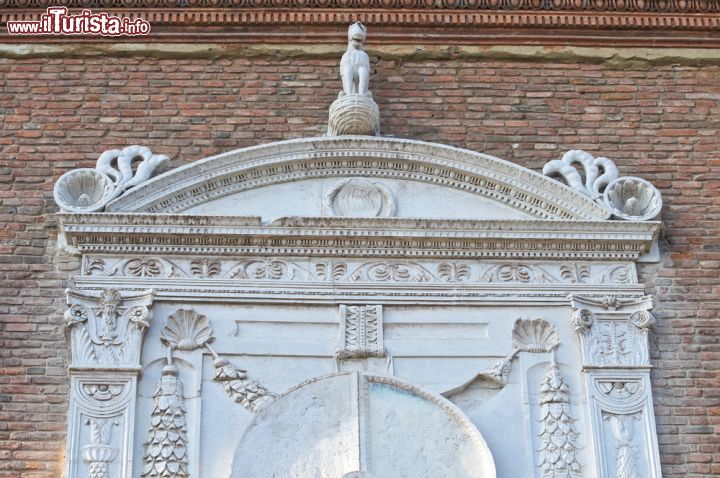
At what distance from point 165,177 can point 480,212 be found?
1.90 m

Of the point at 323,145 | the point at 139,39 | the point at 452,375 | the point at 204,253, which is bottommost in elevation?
the point at 452,375

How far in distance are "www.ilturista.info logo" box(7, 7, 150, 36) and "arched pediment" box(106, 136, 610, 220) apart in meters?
1.36

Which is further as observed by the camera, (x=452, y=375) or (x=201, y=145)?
(x=201, y=145)

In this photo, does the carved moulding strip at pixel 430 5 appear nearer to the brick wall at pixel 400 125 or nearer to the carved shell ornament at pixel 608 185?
the brick wall at pixel 400 125

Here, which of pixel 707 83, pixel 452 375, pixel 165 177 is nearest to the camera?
pixel 452 375

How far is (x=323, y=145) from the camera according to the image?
10.1 m

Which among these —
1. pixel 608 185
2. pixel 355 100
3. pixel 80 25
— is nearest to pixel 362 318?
pixel 355 100

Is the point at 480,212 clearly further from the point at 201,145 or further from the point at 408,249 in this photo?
the point at 201,145

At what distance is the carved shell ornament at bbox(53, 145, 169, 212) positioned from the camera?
984 cm

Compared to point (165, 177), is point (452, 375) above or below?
below

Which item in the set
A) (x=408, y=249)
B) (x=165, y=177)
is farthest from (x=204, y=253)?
(x=408, y=249)

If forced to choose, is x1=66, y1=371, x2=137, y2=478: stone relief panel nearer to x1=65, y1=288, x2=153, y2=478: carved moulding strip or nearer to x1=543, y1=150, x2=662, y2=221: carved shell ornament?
x1=65, y1=288, x2=153, y2=478: carved moulding strip

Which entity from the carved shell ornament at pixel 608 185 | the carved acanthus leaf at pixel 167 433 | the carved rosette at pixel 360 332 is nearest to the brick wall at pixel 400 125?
the carved shell ornament at pixel 608 185

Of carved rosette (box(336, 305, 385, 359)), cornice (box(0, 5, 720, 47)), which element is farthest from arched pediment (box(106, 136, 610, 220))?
cornice (box(0, 5, 720, 47))
